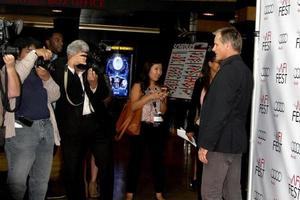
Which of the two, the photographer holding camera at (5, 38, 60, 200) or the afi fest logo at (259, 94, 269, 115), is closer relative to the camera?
the afi fest logo at (259, 94, 269, 115)

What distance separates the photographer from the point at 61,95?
490 centimetres

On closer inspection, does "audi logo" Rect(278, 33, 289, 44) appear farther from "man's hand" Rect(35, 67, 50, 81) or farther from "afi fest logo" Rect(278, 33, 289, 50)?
"man's hand" Rect(35, 67, 50, 81)

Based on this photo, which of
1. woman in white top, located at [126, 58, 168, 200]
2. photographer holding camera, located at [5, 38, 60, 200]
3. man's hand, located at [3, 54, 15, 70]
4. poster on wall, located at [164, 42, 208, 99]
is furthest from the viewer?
poster on wall, located at [164, 42, 208, 99]

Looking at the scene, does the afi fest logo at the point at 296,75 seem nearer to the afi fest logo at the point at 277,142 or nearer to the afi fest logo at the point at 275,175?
the afi fest logo at the point at 277,142

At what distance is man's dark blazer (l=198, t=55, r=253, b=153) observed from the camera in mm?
3896

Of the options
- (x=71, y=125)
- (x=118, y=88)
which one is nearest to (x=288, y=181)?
(x=71, y=125)

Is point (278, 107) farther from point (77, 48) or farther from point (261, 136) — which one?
point (77, 48)

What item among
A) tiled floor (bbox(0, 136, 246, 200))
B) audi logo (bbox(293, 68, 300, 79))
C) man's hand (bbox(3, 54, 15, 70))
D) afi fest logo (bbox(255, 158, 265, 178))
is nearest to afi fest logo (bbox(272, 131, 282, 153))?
afi fest logo (bbox(255, 158, 265, 178))

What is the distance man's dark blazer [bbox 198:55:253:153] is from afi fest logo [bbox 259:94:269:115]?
0.17 m

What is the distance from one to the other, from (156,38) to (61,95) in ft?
30.1

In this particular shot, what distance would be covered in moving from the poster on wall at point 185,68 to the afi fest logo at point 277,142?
4.75m

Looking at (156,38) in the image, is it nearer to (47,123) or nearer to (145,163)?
→ (145,163)

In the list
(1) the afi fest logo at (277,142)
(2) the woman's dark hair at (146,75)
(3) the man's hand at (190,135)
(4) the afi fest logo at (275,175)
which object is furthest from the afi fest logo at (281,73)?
(2) the woman's dark hair at (146,75)

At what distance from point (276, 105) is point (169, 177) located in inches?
140
